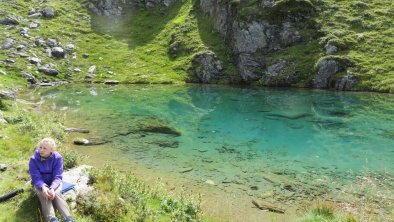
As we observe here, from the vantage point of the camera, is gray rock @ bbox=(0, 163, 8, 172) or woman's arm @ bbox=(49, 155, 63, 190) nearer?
woman's arm @ bbox=(49, 155, 63, 190)

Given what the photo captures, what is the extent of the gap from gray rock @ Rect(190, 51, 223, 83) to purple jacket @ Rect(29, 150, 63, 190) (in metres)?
64.3

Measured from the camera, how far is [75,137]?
3186 cm

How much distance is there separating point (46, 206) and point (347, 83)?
63.1m

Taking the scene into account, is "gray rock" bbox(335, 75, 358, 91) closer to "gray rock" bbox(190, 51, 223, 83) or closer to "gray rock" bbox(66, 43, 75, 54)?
"gray rock" bbox(190, 51, 223, 83)

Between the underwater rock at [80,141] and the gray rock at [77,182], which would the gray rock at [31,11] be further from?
the gray rock at [77,182]

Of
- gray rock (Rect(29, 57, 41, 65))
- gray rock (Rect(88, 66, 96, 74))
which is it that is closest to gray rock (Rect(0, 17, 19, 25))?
gray rock (Rect(29, 57, 41, 65))

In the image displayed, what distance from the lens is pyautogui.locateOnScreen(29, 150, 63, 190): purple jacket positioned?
44.5 ft

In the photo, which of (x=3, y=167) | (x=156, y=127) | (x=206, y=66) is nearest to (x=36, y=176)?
(x=3, y=167)

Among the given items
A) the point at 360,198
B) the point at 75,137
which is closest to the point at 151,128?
the point at 75,137

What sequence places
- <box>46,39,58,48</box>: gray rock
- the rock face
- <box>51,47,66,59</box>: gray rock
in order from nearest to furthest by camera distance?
the rock face, <box>51,47,66,59</box>: gray rock, <box>46,39,58,48</box>: gray rock

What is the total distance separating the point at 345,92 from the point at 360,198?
47636 mm

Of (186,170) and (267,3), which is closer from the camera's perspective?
(186,170)

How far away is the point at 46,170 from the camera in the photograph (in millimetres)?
13977

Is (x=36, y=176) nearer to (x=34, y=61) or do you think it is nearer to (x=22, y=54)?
(x=34, y=61)
